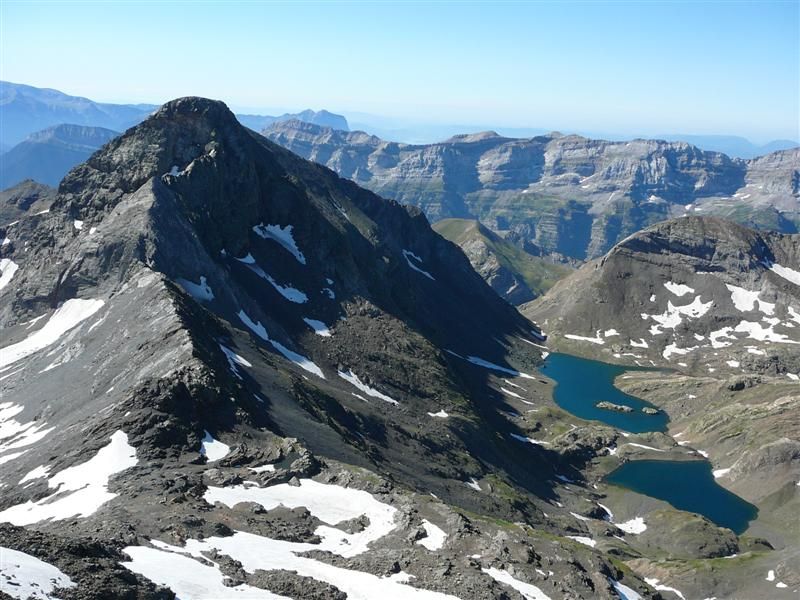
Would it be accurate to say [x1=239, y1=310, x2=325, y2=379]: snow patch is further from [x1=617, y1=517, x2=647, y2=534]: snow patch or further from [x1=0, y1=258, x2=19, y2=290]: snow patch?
[x1=0, y1=258, x2=19, y2=290]: snow patch

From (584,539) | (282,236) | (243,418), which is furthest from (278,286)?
(584,539)

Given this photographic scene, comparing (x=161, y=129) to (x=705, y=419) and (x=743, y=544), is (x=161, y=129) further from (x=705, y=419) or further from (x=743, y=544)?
(x=705, y=419)

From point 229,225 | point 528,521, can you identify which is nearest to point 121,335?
point 229,225

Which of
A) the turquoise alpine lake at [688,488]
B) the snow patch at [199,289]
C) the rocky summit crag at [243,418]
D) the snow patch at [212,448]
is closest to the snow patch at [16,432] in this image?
the rocky summit crag at [243,418]

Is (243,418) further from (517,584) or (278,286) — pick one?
(278,286)

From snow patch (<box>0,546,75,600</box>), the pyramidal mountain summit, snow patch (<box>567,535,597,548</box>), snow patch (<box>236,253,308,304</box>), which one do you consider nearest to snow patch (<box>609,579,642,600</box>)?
the pyramidal mountain summit

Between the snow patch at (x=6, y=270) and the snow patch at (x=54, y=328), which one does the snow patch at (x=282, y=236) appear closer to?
the snow patch at (x=54, y=328)
